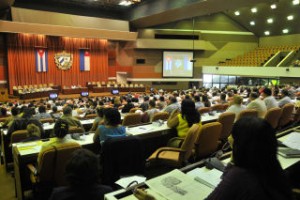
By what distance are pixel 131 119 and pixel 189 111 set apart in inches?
73.9

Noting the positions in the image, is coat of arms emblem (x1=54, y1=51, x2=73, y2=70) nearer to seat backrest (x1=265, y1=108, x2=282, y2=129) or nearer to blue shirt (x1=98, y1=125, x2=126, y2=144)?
seat backrest (x1=265, y1=108, x2=282, y2=129)

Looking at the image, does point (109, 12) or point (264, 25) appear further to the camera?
point (264, 25)

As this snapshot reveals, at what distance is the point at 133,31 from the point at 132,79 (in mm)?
3719

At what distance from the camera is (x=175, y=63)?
21078 millimetres

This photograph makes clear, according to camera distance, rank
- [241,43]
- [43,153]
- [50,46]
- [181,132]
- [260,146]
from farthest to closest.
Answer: [241,43] < [50,46] < [181,132] < [43,153] < [260,146]

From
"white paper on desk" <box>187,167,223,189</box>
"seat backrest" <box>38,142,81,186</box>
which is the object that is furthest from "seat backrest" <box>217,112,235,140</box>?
"seat backrest" <box>38,142,81,186</box>

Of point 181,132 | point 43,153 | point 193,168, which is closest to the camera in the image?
point 193,168

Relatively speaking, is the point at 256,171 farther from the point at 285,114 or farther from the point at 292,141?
the point at 285,114

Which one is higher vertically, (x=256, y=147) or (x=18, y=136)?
(x=256, y=147)

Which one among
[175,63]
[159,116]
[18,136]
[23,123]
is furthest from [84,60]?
[18,136]

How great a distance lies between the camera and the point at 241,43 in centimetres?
2278

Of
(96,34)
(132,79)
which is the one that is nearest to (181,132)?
(96,34)

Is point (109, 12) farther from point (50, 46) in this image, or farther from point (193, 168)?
point (193, 168)

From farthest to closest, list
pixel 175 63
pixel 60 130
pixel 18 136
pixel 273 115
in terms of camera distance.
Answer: pixel 175 63, pixel 273 115, pixel 18 136, pixel 60 130
